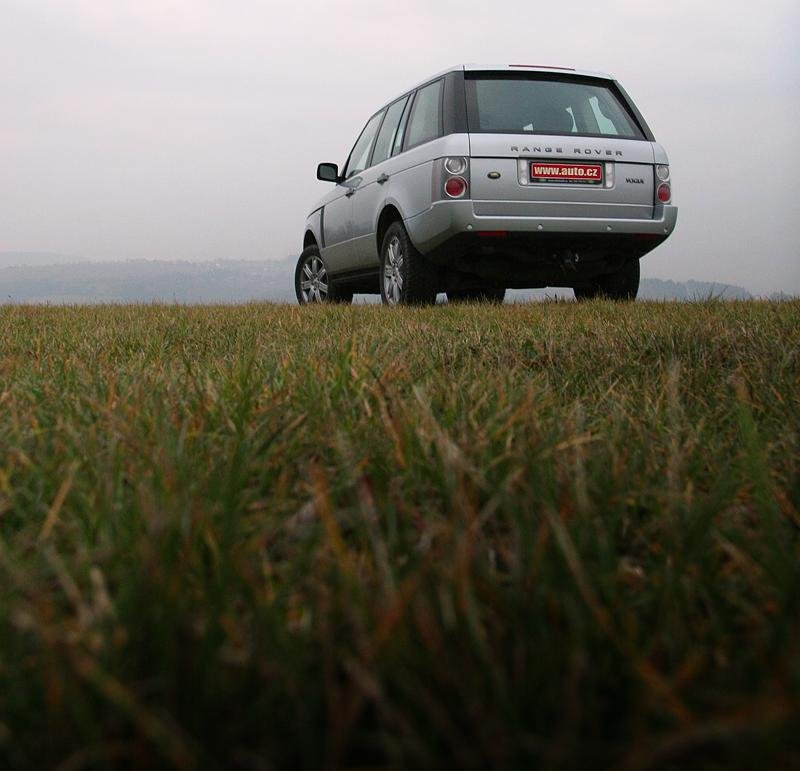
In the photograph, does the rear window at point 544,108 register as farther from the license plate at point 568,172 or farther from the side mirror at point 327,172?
the side mirror at point 327,172

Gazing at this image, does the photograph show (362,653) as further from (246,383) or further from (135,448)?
(246,383)

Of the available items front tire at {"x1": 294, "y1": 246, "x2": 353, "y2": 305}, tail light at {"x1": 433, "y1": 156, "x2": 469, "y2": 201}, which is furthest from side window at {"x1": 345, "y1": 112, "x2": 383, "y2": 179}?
tail light at {"x1": 433, "y1": 156, "x2": 469, "y2": 201}

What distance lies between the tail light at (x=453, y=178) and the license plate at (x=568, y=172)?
21.8 inches

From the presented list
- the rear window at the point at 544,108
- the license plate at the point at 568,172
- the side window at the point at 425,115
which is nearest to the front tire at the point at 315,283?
the side window at the point at 425,115

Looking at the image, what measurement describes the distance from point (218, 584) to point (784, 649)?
0.59m

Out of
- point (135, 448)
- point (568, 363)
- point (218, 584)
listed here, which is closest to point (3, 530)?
point (135, 448)

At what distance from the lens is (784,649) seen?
2.70ft

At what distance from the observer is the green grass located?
0.73 meters

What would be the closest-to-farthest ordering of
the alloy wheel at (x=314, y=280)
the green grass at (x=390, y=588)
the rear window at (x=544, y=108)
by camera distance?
the green grass at (x=390, y=588) < the rear window at (x=544, y=108) < the alloy wheel at (x=314, y=280)

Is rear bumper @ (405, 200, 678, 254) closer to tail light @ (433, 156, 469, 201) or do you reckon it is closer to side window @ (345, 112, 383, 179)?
tail light @ (433, 156, 469, 201)

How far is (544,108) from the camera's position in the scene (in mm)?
7508

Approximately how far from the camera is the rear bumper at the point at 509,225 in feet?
23.0

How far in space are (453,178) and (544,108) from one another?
1.18m

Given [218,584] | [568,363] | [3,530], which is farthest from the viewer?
[568,363]
